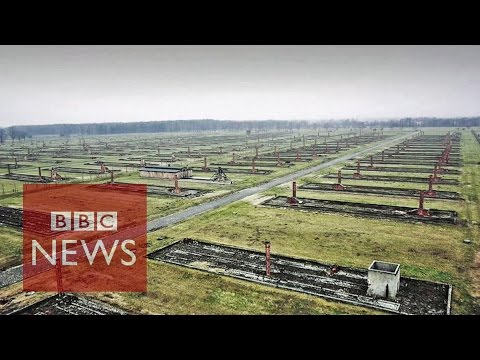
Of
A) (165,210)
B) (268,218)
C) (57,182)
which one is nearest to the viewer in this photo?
(268,218)

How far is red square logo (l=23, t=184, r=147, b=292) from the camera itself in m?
14.2

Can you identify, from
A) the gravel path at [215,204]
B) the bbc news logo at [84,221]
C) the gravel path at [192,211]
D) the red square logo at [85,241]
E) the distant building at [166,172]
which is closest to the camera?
the red square logo at [85,241]

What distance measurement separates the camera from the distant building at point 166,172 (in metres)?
39.4

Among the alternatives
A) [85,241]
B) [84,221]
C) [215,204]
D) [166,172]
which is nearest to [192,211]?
[215,204]

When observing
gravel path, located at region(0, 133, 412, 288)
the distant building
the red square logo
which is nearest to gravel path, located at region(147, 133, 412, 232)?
gravel path, located at region(0, 133, 412, 288)

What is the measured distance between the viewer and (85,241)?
19.1 metres

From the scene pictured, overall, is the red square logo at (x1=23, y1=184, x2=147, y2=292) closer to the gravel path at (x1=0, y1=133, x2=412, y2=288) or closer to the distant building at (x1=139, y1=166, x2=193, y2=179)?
the gravel path at (x1=0, y1=133, x2=412, y2=288)

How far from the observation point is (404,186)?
112 ft

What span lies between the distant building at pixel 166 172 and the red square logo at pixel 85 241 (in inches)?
284

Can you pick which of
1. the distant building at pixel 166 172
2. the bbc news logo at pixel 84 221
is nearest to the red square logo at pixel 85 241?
the bbc news logo at pixel 84 221

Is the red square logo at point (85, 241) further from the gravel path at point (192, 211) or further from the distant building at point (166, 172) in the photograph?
the distant building at point (166, 172)
